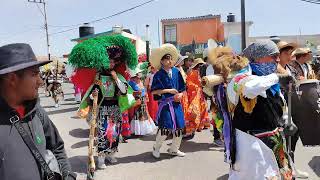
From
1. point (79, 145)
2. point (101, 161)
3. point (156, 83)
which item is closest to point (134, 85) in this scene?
point (79, 145)

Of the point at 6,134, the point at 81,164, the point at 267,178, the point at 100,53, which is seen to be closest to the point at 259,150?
the point at 267,178

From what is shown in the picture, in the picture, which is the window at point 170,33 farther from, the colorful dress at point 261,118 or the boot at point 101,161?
the colorful dress at point 261,118

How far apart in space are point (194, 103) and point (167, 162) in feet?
6.51

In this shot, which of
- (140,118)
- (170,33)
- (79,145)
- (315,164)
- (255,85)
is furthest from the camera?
(170,33)

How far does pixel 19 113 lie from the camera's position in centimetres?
213

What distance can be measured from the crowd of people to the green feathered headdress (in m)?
0.01

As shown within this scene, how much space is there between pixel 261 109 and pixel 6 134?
7.36 ft

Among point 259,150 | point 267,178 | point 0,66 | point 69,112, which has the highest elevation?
point 0,66

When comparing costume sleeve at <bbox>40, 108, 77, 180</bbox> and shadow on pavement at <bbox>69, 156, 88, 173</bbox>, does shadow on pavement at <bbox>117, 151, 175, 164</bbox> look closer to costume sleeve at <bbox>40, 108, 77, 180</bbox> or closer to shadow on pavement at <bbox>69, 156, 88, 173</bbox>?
shadow on pavement at <bbox>69, 156, 88, 173</bbox>

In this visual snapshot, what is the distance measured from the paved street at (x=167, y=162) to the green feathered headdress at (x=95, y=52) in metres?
1.58

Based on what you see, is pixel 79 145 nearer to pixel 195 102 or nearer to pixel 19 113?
pixel 195 102

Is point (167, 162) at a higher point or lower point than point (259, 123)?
lower

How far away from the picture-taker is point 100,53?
581 centimetres

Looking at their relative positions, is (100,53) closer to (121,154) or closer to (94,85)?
(94,85)
